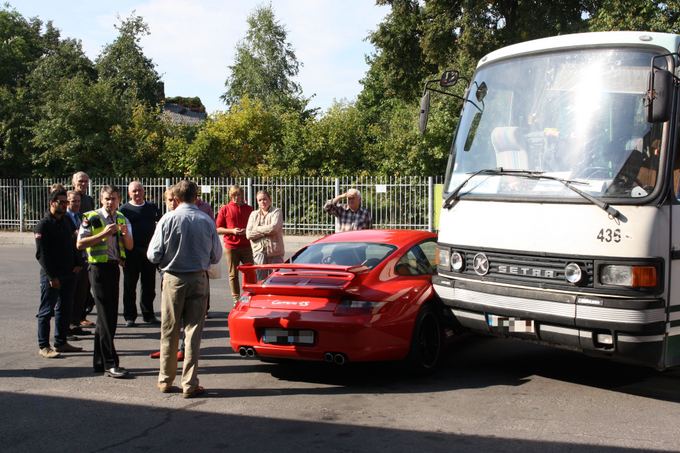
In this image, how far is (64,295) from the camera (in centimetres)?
876

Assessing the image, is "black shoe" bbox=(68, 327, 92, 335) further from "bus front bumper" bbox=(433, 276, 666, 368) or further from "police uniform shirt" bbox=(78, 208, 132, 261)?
"bus front bumper" bbox=(433, 276, 666, 368)

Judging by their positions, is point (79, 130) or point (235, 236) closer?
point (235, 236)

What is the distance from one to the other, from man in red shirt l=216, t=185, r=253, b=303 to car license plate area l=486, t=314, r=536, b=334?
16.6 feet

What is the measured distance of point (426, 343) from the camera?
7684 millimetres

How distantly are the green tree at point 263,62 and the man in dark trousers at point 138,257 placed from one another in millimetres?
53289

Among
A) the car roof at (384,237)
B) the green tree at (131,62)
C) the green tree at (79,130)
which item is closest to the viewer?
the car roof at (384,237)

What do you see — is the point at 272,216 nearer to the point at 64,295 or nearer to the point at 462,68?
the point at 64,295

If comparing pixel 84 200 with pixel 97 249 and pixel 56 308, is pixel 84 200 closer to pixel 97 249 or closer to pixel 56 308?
pixel 56 308

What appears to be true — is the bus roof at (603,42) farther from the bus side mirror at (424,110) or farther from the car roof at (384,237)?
the car roof at (384,237)

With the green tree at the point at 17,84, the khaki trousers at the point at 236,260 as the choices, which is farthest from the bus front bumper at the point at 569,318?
the green tree at the point at 17,84

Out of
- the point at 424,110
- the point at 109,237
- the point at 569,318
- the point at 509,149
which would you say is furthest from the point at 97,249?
the point at 569,318

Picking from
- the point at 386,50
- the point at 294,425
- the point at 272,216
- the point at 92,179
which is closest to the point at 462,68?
the point at 386,50

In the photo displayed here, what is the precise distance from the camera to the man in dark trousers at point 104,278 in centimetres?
757

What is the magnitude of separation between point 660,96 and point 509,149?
61.9 inches
